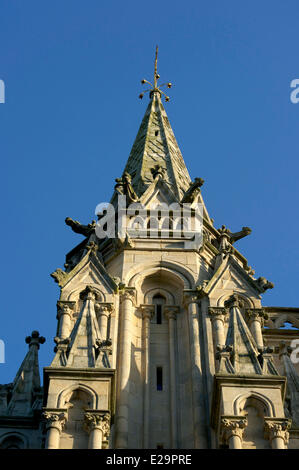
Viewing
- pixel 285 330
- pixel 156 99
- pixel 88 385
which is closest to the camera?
pixel 88 385

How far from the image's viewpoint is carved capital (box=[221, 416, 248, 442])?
24.2 meters

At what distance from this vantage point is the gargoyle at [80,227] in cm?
3372

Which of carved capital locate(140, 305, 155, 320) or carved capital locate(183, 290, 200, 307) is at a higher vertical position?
carved capital locate(183, 290, 200, 307)

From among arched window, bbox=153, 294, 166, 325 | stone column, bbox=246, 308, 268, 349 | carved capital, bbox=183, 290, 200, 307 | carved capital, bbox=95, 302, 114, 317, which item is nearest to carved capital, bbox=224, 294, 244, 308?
stone column, bbox=246, 308, 268, 349

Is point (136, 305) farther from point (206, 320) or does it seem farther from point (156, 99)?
point (156, 99)

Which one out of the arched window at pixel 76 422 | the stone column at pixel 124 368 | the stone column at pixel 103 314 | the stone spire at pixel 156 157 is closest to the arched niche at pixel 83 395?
the arched window at pixel 76 422

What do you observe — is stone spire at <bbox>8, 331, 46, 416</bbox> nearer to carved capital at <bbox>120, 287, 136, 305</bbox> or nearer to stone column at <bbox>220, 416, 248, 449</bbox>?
carved capital at <bbox>120, 287, 136, 305</bbox>

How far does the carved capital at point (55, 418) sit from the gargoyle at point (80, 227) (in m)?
10.00

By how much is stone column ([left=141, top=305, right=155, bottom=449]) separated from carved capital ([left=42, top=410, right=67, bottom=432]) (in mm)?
2387

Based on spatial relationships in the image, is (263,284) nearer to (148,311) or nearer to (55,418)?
(148,311)

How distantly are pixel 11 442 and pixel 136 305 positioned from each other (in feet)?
16.2

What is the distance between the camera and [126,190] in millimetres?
34625
